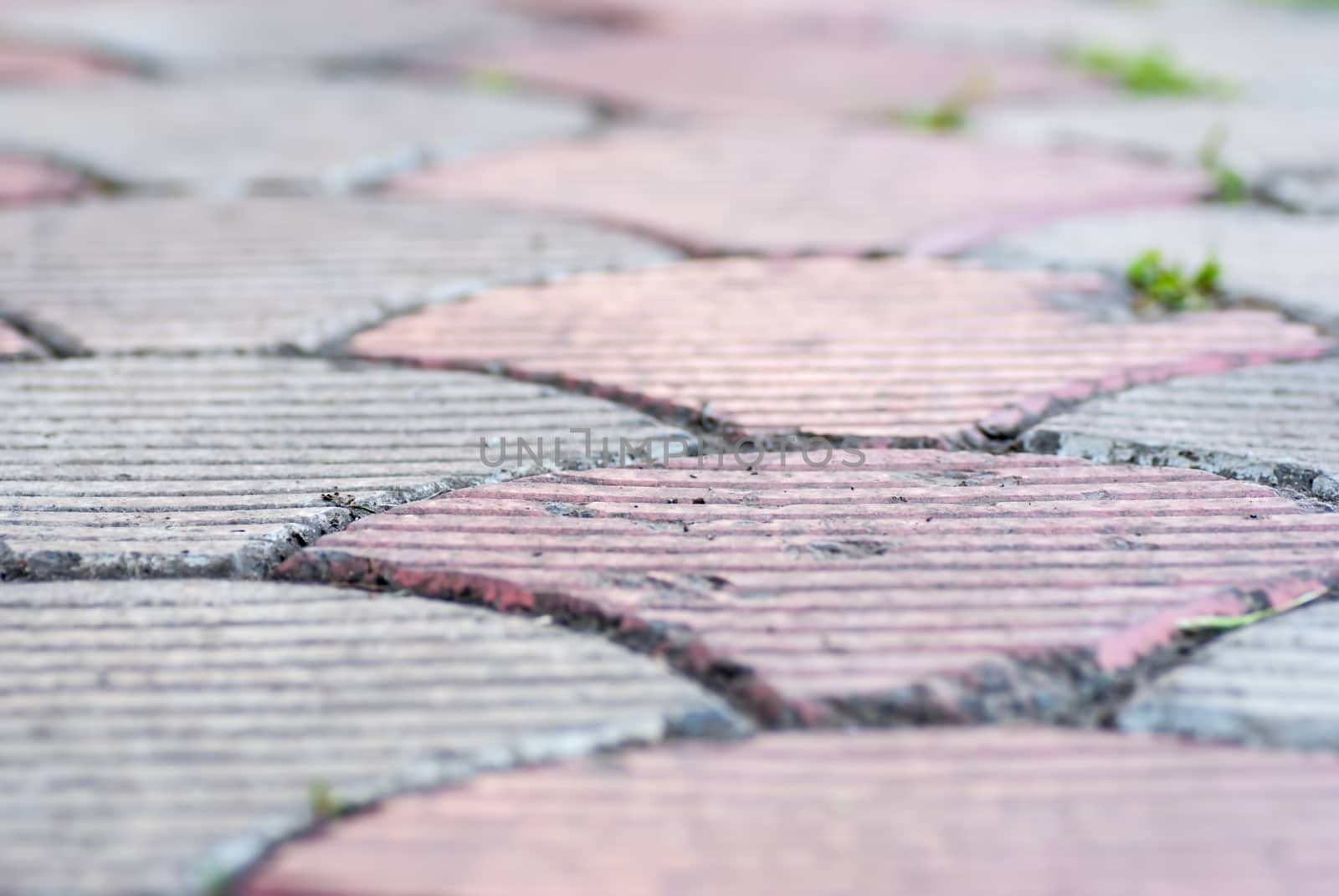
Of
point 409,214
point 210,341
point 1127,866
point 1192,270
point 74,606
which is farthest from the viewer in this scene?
point 409,214

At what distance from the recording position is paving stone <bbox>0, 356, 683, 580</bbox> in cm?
105

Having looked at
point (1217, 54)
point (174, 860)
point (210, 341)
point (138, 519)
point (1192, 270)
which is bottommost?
point (174, 860)

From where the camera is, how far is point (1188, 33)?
11.8ft

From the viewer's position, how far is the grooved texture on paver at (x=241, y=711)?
738 millimetres

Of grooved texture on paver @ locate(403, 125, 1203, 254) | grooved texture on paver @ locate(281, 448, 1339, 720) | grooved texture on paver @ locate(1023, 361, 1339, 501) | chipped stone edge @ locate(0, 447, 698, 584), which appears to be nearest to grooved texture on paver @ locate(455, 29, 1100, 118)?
grooved texture on paver @ locate(403, 125, 1203, 254)

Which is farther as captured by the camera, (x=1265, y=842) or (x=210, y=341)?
(x=210, y=341)

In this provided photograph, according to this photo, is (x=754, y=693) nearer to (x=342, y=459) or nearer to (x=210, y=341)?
(x=342, y=459)

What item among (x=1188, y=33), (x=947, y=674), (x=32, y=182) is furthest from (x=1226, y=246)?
(x=1188, y=33)

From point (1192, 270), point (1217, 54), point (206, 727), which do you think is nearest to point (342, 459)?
point (206, 727)

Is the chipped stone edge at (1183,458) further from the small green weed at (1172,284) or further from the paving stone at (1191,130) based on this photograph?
the paving stone at (1191,130)

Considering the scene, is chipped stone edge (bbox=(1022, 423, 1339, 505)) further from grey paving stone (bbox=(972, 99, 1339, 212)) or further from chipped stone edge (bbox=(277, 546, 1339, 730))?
grey paving stone (bbox=(972, 99, 1339, 212))

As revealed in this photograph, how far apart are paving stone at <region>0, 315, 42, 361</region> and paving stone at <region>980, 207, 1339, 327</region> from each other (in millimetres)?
1104

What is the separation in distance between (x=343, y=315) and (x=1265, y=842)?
1100mm

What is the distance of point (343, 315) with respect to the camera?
1.53 m
